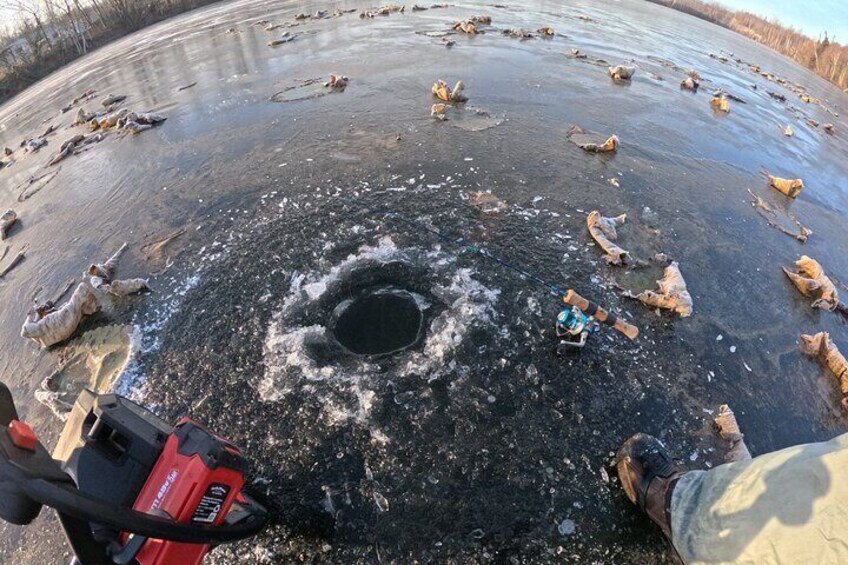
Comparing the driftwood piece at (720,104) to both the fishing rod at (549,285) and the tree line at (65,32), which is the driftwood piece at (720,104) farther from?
the tree line at (65,32)

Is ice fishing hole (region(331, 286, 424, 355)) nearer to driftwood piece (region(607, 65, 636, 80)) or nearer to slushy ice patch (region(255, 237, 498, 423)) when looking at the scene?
slushy ice patch (region(255, 237, 498, 423))

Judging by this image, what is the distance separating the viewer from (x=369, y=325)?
16.8ft

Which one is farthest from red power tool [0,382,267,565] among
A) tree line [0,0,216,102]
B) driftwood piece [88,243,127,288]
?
tree line [0,0,216,102]

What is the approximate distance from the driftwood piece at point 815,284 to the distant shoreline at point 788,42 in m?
21.0

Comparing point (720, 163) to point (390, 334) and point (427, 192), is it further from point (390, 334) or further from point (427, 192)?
point (390, 334)

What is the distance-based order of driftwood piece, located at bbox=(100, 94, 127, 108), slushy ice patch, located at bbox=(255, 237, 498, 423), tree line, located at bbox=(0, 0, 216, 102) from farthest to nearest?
tree line, located at bbox=(0, 0, 216, 102) → driftwood piece, located at bbox=(100, 94, 127, 108) → slushy ice patch, located at bbox=(255, 237, 498, 423)

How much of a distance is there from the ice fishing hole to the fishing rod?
119cm

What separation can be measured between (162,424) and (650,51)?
1912cm

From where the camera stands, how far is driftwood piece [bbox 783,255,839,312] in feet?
19.2

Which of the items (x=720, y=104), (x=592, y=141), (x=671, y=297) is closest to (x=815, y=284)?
(x=671, y=297)

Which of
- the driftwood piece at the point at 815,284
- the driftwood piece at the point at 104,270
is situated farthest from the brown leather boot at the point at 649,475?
the driftwood piece at the point at 104,270

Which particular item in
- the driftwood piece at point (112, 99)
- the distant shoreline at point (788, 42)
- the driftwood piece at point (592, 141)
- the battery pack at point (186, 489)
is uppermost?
the battery pack at point (186, 489)

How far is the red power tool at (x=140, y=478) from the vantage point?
2.22 m

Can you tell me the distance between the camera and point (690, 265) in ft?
20.4
